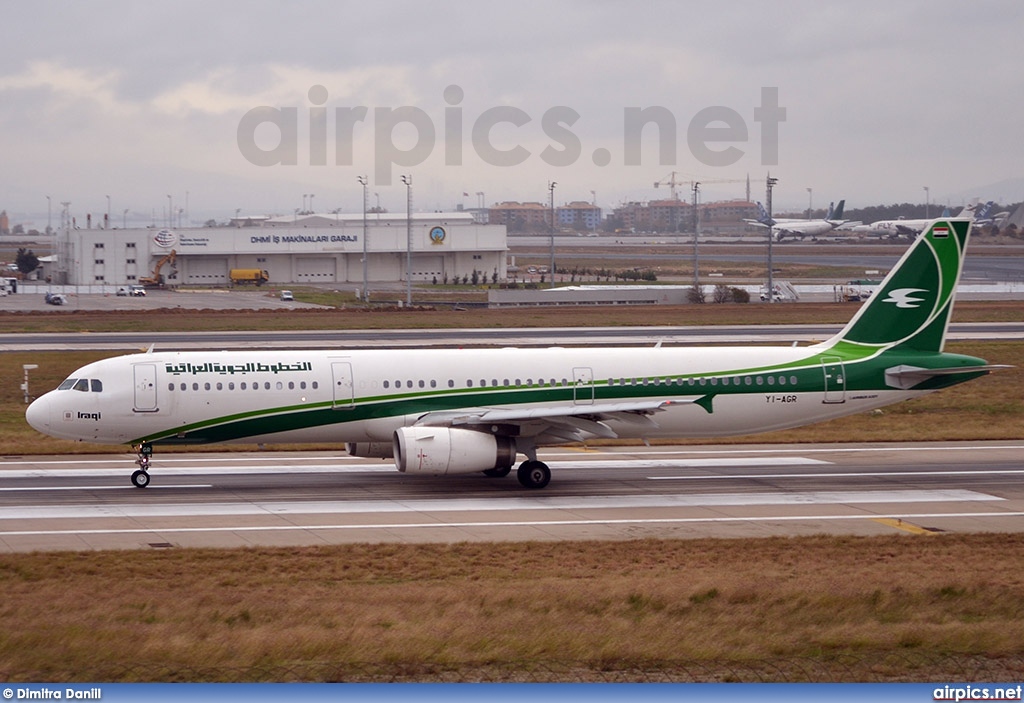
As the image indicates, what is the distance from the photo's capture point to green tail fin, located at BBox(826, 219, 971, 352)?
35906mm

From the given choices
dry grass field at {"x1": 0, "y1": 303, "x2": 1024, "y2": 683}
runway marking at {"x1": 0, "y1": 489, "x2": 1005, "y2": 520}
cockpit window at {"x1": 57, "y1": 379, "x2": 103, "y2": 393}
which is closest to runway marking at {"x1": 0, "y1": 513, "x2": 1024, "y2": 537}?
runway marking at {"x1": 0, "y1": 489, "x2": 1005, "y2": 520}

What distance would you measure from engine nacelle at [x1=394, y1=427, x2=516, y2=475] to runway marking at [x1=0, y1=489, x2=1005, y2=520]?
891mm

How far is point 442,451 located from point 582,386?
5.03m

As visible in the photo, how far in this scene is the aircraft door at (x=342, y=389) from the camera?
32.8 meters

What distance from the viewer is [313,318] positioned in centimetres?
8688

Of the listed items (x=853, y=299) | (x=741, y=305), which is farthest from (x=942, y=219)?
(x=853, y=299)

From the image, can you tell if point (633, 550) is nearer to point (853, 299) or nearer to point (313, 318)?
point (313, 318)

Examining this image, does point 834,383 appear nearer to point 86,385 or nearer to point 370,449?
point 370,449

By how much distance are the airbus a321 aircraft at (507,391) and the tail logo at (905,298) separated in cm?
3

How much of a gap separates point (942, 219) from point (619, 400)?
1191cm

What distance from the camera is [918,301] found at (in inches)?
1416

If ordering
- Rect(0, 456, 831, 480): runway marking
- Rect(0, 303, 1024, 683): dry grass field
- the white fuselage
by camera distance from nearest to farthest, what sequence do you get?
Rect(0, 303, 1024, 683): dry grass field, the white fuselage, Rect(0, 456, 831, 480): runway marking

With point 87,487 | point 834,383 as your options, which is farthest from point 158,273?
point 834,383

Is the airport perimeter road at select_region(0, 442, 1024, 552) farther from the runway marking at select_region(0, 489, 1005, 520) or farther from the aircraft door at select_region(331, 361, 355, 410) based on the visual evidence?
the aircraft door at select_region(331, 361, 355, 410)
